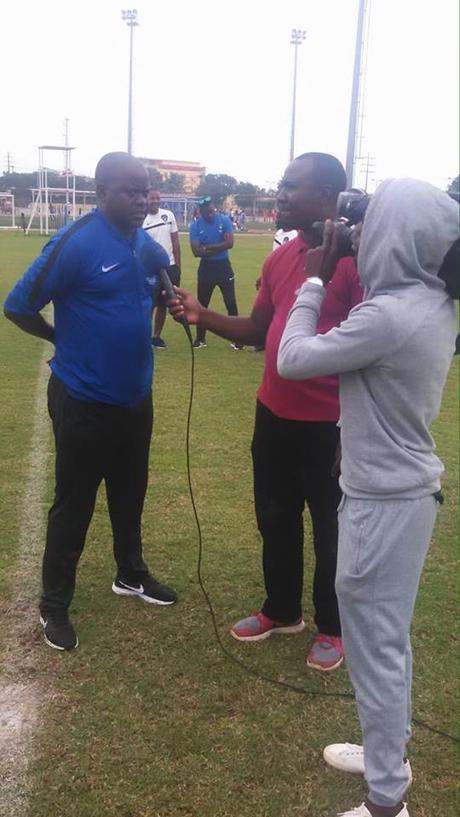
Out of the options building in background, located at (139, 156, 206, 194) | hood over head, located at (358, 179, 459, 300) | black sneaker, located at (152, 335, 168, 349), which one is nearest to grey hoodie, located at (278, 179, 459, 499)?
hood over head, located at (358, 179, 459, 300)

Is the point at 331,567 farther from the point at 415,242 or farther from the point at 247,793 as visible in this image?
the point at 415,242

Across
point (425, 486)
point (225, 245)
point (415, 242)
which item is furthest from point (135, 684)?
point (225, 245)

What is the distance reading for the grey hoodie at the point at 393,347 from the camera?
189cm

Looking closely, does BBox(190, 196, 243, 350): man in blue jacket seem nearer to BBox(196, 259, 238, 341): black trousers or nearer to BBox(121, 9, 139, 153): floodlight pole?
BBox(196, 259, 238, 341): black trousers

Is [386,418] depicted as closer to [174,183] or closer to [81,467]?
[81,467]

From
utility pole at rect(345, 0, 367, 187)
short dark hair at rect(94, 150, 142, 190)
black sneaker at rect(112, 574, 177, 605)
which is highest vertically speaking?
utility pole at rect(345, 0, 367, 187)

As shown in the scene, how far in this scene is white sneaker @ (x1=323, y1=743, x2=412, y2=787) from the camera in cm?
266

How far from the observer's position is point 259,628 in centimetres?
349

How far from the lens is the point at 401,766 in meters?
→ 2.26

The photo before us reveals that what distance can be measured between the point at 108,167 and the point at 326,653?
225cm

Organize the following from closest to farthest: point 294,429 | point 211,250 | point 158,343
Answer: point 294,429, point 158,343, point 211,250

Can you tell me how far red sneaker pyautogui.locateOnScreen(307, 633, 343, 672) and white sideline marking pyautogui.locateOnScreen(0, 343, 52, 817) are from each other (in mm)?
1140

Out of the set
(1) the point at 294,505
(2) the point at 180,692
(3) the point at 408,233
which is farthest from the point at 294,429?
(3) the point at 408,233

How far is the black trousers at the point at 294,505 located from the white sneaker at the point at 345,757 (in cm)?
68
